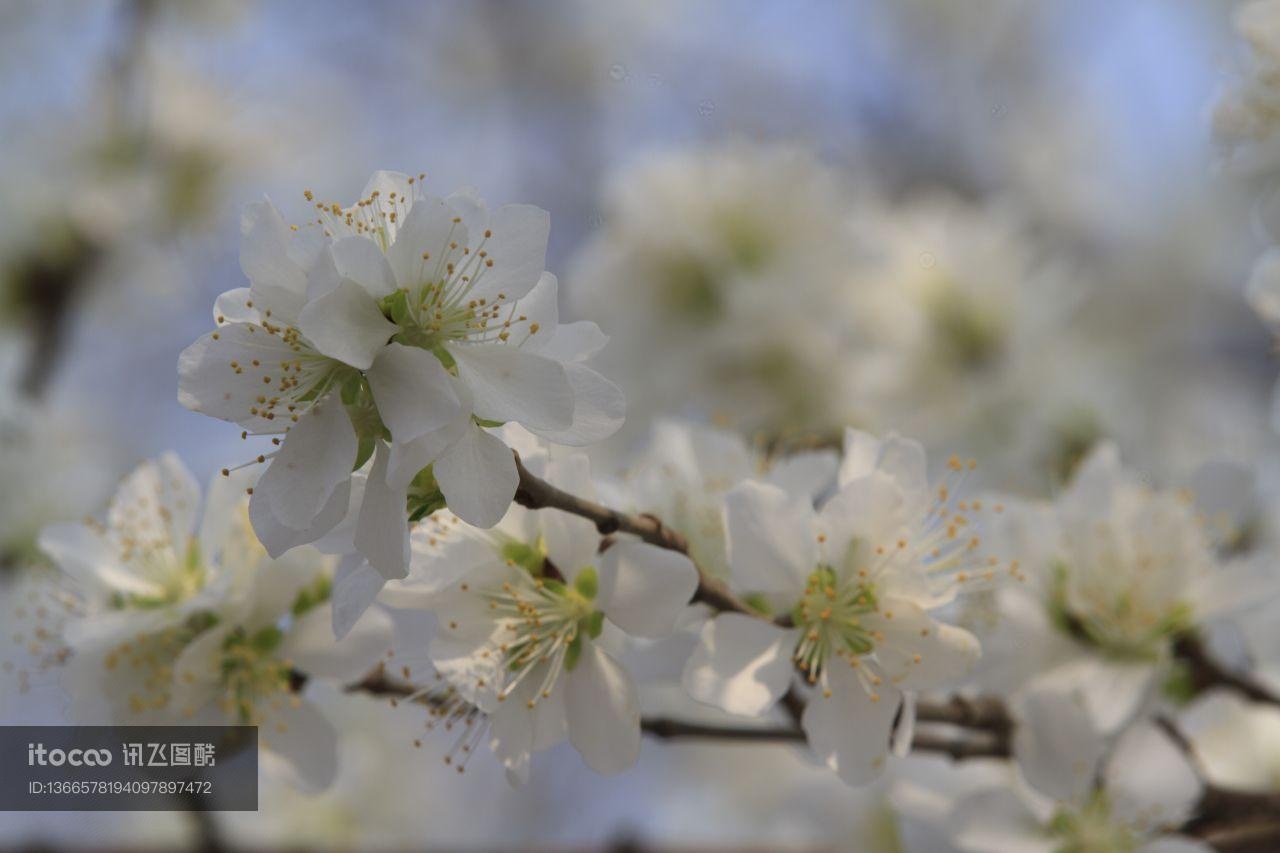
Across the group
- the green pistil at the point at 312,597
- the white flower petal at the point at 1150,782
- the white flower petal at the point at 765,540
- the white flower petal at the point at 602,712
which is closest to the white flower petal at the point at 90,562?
the green pistil at the point at 312,597

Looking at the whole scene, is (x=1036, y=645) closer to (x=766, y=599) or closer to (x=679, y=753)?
(x=766, y=599)

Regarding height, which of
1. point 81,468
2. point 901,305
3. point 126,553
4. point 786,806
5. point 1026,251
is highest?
point 1026,251

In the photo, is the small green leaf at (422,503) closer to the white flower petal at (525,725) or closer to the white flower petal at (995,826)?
the white flower petal at (525,725)

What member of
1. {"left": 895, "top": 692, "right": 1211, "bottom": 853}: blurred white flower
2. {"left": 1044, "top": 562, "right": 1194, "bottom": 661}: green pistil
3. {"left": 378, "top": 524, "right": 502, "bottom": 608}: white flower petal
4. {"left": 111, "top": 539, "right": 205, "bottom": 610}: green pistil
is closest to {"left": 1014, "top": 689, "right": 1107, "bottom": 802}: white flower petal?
{"left": 895, "top": 692, "right": 1211, "bottom": 853}: blurred white flower

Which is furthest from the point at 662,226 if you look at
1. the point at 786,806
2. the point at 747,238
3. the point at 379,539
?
the point at 379,539

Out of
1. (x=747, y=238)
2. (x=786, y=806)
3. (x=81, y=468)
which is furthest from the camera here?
(x=747, y=238)

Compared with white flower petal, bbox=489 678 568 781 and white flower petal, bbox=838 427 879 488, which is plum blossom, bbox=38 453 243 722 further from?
white flower petal, bbox=838 427 879 488

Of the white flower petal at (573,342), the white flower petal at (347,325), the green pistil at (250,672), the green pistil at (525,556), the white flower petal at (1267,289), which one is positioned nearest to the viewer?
the white flower petal at (347,325)

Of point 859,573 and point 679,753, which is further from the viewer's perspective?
point 679,753
